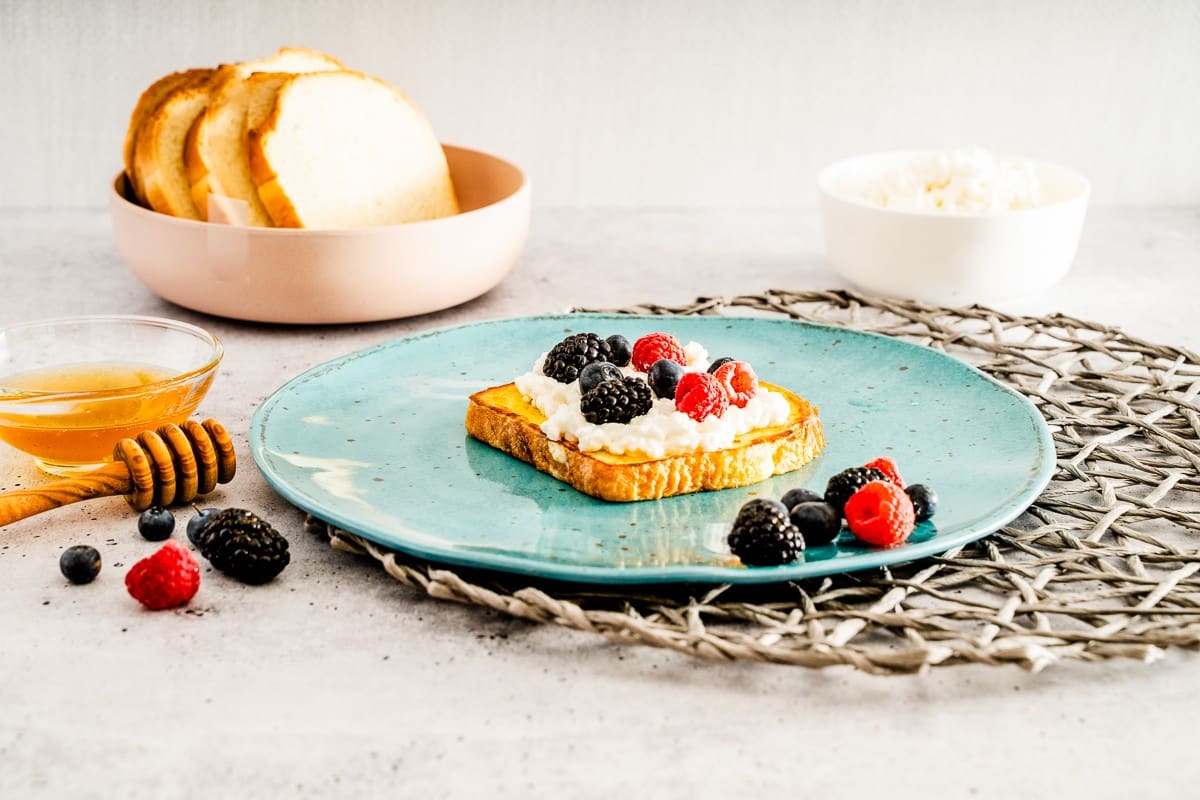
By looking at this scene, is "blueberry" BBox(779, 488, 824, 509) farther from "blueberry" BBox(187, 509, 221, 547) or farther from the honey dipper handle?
the honey dipper handle

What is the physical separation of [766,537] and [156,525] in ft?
2.57

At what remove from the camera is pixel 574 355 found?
1.90 metres

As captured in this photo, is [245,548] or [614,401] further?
[614,401]

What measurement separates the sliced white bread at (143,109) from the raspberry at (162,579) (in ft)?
4.33

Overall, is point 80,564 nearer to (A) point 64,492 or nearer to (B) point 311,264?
(A) point 64,492

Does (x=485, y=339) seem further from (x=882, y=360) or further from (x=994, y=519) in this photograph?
(x=994, y=519)

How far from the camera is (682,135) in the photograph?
355cm

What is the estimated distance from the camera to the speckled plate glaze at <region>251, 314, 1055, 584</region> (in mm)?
1524

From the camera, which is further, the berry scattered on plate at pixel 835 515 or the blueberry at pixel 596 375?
the blueberry at pixel 596 375

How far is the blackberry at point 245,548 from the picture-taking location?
1523mm

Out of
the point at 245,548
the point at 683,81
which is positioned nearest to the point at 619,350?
the point at 245,548

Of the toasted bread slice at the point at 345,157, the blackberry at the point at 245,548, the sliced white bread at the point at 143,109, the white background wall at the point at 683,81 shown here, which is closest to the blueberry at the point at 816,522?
the blackberry at the point at 245,548

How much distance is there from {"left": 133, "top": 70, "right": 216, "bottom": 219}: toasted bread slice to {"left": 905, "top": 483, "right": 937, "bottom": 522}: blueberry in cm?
157

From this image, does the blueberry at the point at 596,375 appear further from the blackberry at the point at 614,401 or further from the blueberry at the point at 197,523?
the blueberry at the point at 197,523
